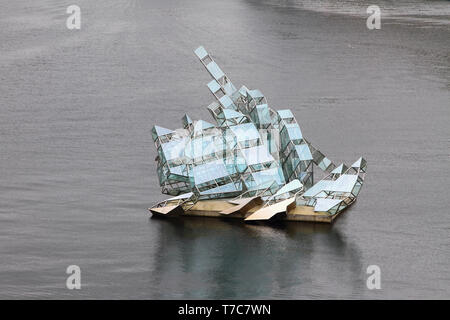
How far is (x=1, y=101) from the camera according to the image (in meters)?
132

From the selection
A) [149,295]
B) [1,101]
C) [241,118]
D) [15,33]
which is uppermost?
[15,33]

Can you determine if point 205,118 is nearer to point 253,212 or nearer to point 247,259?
point 253,212

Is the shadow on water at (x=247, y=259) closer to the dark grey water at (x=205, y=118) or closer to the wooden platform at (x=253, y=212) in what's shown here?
the dark grey water at (x=205, y=118)

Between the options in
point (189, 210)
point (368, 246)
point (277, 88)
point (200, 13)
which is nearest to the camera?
point (368, 246)

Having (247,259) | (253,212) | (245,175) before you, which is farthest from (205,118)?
(247,259)

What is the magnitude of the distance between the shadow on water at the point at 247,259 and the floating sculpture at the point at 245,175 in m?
1.15

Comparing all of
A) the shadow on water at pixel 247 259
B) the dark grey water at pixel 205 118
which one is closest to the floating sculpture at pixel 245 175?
the shadow on water at pixel 247 259

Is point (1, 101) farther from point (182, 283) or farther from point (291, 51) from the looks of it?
point (182, 283)

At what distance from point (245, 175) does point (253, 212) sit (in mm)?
2741

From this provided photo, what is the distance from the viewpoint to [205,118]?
123375mm

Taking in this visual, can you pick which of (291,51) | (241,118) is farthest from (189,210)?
(291,51)

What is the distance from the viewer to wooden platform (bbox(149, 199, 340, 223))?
88.3 m

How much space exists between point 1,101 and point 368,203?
52231 mm

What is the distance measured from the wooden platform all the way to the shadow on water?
51cm
